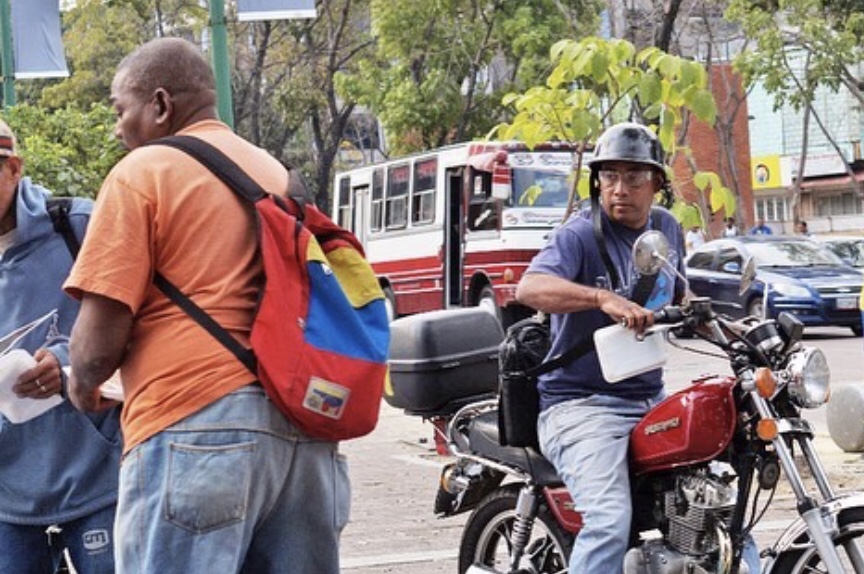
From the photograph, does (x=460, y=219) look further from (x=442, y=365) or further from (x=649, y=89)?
(x=442, y=365)

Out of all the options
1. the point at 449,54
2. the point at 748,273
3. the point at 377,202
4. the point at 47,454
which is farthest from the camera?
the point at 449,54

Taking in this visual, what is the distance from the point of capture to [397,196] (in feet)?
89.4

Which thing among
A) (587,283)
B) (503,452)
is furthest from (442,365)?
(587,283)

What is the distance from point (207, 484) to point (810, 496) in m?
2.11

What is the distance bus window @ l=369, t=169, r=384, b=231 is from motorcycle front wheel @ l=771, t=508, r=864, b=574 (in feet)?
74.3

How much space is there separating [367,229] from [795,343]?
23.7 m

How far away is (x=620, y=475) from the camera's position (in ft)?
17.5

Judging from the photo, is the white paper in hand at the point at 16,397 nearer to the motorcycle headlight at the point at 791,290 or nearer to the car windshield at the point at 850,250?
the motorcycle headlight at the point at 791,290

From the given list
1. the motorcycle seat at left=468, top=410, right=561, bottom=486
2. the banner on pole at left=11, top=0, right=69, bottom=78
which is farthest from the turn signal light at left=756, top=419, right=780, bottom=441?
the banner on pole at left=11, top=0, right=69, bottom=78

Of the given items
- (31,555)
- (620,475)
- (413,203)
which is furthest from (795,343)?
(413,203)

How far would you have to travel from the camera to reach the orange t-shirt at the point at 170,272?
3.57 m

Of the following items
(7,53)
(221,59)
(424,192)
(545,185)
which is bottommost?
(424,192)

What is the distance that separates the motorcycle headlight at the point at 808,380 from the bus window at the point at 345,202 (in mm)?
25077

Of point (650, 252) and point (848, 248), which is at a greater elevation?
point (650, 252)
